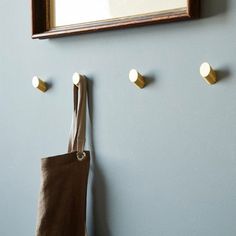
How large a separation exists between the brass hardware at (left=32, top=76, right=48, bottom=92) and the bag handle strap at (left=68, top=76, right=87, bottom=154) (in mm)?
75

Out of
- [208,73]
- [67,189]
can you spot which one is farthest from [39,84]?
[208,73]

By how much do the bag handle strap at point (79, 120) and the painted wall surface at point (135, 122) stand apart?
0.02 meters

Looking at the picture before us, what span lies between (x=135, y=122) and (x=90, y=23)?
0.17 meters

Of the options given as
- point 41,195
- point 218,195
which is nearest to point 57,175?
point 41,195

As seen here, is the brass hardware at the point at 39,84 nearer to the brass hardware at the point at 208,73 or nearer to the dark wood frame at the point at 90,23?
the dark wood frame at the point at 90,23

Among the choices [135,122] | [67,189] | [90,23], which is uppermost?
[90,23]

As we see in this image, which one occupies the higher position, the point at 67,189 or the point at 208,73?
the point at 208,73

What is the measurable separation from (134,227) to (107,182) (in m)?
0.08

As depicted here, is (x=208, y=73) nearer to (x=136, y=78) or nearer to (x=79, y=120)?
(x=136, y=78)

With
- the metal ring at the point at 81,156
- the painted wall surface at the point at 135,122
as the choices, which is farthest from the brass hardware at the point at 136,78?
the metal ring at the point at 81,156

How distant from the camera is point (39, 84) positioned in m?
0.74

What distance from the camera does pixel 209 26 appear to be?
58 cm

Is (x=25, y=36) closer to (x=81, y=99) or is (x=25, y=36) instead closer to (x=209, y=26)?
(x=81, y=99)

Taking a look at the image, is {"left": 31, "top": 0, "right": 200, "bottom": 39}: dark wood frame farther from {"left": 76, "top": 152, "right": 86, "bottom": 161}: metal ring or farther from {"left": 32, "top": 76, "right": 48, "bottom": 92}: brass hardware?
{"left": 76, "top": 152, "right": 86, "bottom": 161}: metal ring
